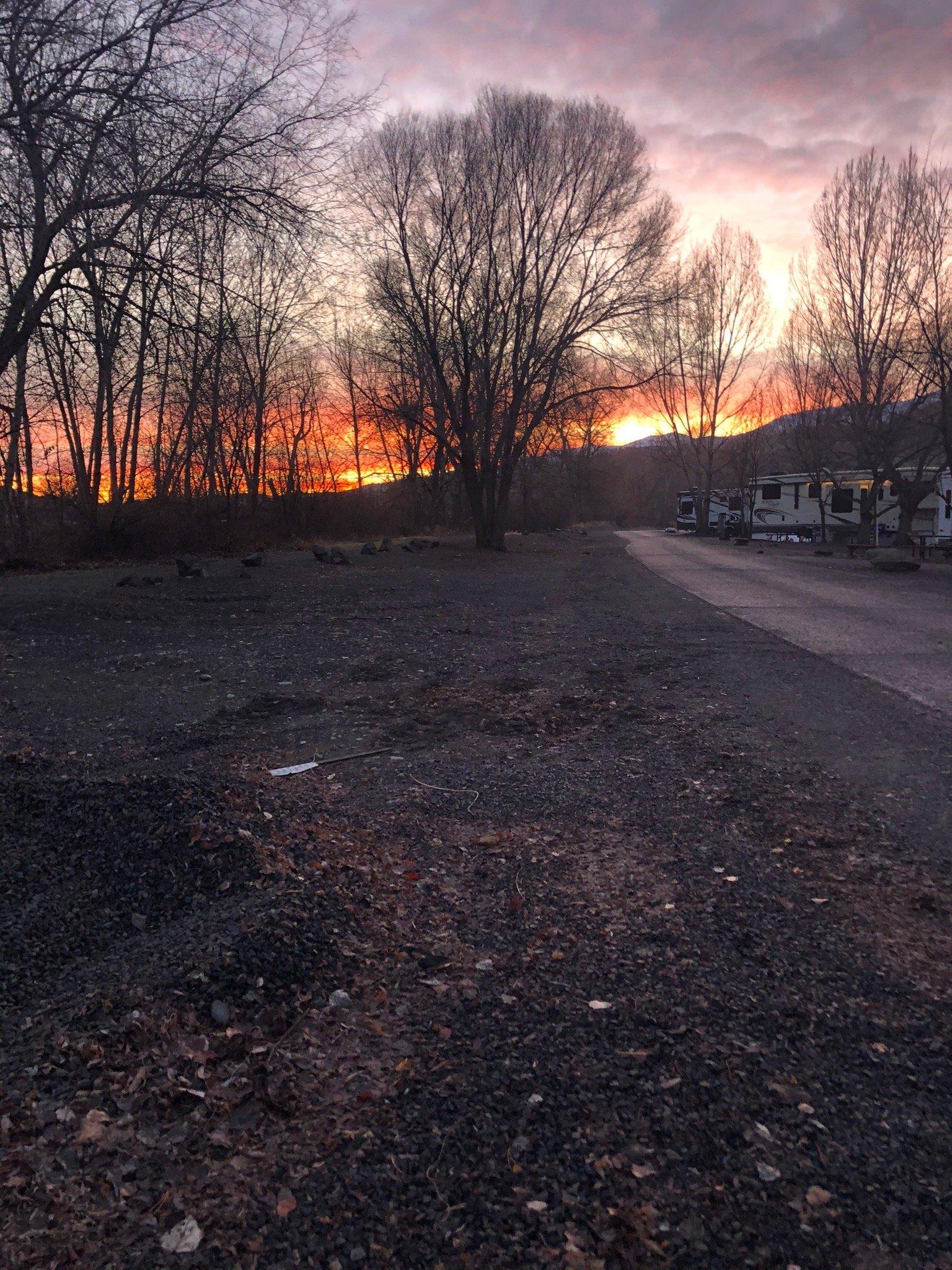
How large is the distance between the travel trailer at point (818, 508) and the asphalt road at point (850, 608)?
42.0 ft

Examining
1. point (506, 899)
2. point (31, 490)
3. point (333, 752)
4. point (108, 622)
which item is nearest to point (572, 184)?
point (31, 490)

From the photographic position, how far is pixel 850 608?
1120cm

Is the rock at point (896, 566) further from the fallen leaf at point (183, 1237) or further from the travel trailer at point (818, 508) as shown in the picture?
the fallen leaf at point (183, 1237)

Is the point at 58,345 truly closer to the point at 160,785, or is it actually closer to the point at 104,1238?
the point at 160,785

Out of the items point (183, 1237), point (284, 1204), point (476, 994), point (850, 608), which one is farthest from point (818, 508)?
point (183, 1237)

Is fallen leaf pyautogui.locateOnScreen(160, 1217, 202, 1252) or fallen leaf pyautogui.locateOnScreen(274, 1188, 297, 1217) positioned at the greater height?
fallen leaf pyautogui.locateOnScreen(160, 1217, 202, 1252)

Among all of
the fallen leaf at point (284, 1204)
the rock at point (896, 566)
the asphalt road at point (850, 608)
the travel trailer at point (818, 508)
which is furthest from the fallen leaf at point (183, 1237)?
the travel trailer at point (818, 508)

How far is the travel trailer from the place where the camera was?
112ft

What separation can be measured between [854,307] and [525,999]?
107ft

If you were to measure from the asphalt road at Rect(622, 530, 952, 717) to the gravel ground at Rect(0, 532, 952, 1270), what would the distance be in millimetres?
1915

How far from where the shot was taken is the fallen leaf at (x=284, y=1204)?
5.06 ft

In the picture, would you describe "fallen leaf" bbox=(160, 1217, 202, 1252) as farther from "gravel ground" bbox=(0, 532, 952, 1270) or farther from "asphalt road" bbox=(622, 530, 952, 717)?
"asphalt road" bbox=(622, 530, 952, 717)

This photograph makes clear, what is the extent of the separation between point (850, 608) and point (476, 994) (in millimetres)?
10396

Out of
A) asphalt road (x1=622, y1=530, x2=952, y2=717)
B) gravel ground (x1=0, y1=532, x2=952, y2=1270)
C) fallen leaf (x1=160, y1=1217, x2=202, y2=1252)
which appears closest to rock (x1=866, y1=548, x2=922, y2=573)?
asphalt road (x1=622, y1=530, x2=952, y2=717)
